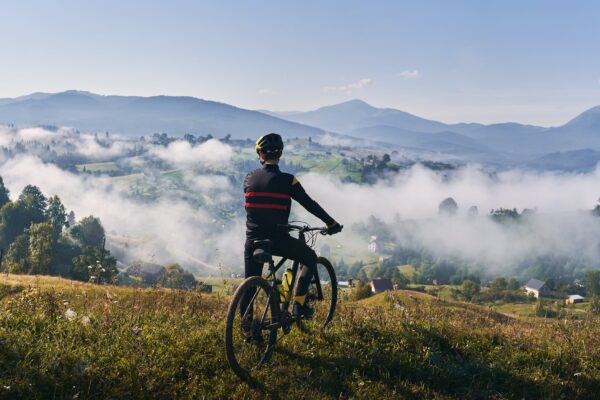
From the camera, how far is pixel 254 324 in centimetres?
748

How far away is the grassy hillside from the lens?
624 cm

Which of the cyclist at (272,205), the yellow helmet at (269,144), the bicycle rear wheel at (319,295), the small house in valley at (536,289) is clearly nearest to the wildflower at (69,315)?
the cyclist at (272,205)

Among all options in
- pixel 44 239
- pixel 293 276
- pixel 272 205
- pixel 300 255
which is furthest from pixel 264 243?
pixel 44 239

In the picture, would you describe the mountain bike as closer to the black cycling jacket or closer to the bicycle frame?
the bicycle frame

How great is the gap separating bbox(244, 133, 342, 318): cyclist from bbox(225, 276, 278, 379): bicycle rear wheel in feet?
1.97

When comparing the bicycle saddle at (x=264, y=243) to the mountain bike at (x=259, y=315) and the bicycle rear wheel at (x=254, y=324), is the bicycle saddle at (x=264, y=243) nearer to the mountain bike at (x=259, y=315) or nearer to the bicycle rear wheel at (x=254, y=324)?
the mountain bike at (x=259, y=315)

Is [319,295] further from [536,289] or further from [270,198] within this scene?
[536,289]

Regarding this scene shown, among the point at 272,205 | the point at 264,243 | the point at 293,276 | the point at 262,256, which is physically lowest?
the point at 293,276

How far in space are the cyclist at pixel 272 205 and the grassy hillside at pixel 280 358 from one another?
5.69ft

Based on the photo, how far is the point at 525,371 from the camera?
27.0 feet

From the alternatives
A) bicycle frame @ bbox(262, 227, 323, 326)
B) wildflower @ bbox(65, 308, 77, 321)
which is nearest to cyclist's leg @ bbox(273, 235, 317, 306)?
bicycle frame @ bbox(262, 227, 323, 326)

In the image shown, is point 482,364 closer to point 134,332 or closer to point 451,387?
point 451,387

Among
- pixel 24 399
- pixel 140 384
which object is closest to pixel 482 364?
pixel 140 384

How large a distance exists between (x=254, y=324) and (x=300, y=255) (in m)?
1.56
